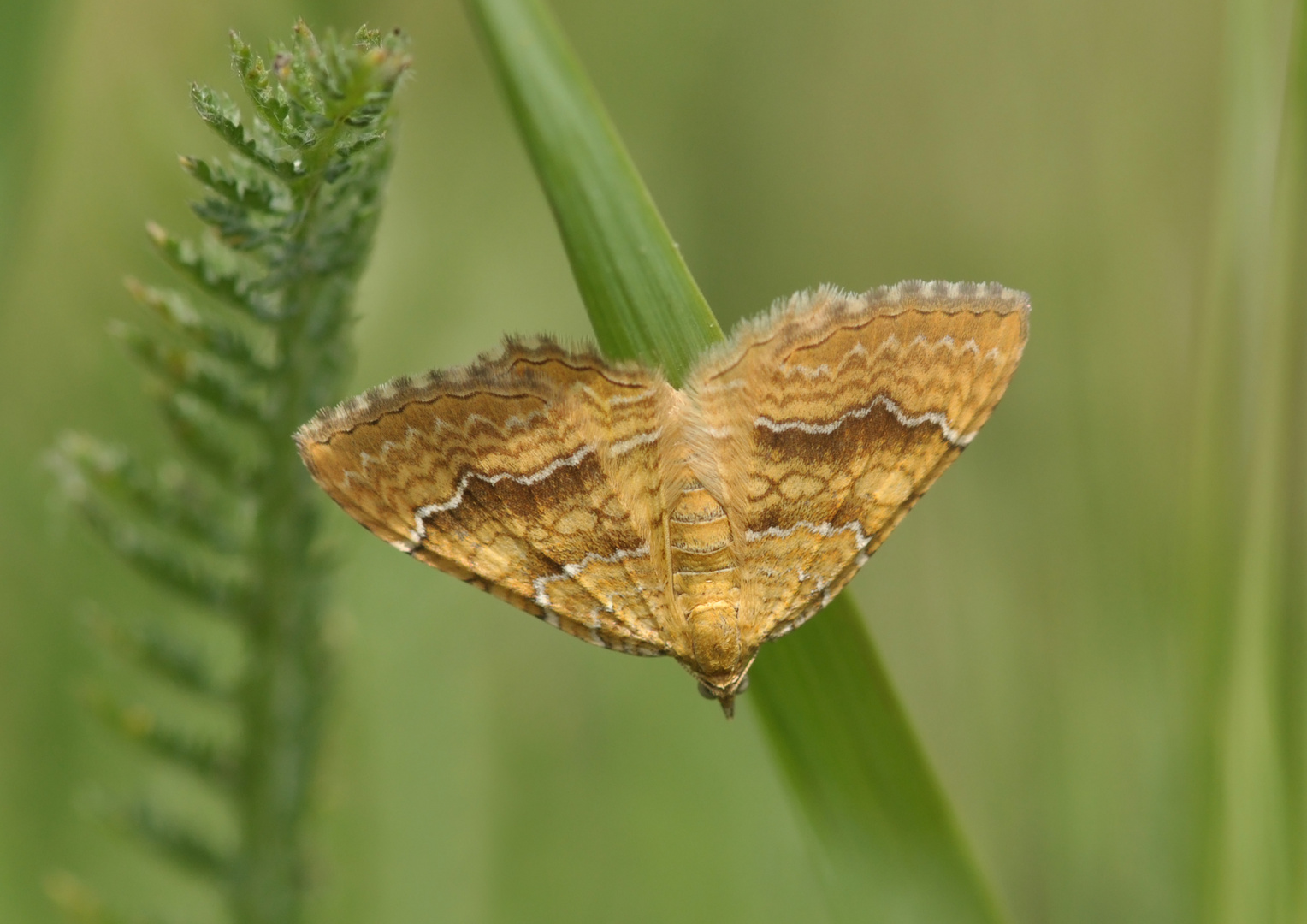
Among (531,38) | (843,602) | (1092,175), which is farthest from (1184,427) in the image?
(531,38)

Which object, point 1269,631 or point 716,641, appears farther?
point 716,641

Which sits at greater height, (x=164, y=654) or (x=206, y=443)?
(x=206, y=443)

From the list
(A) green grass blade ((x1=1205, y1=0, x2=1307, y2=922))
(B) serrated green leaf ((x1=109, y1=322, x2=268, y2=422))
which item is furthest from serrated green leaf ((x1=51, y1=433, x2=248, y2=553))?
(A) green grass blade ((x1=1205, y1=0, x2=1307, y2=922))

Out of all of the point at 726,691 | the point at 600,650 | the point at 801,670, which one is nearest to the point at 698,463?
the point at 726,691

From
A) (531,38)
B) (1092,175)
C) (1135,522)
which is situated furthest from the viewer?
(1092,175)

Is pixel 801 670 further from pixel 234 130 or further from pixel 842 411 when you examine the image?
pixel 234 130

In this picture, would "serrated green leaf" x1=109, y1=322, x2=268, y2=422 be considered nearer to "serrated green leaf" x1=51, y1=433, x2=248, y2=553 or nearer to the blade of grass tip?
"serrated green leaf" x1=51, y1=433, x2=248, y2=553

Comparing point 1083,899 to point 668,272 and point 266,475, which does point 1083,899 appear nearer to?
point 668,272
